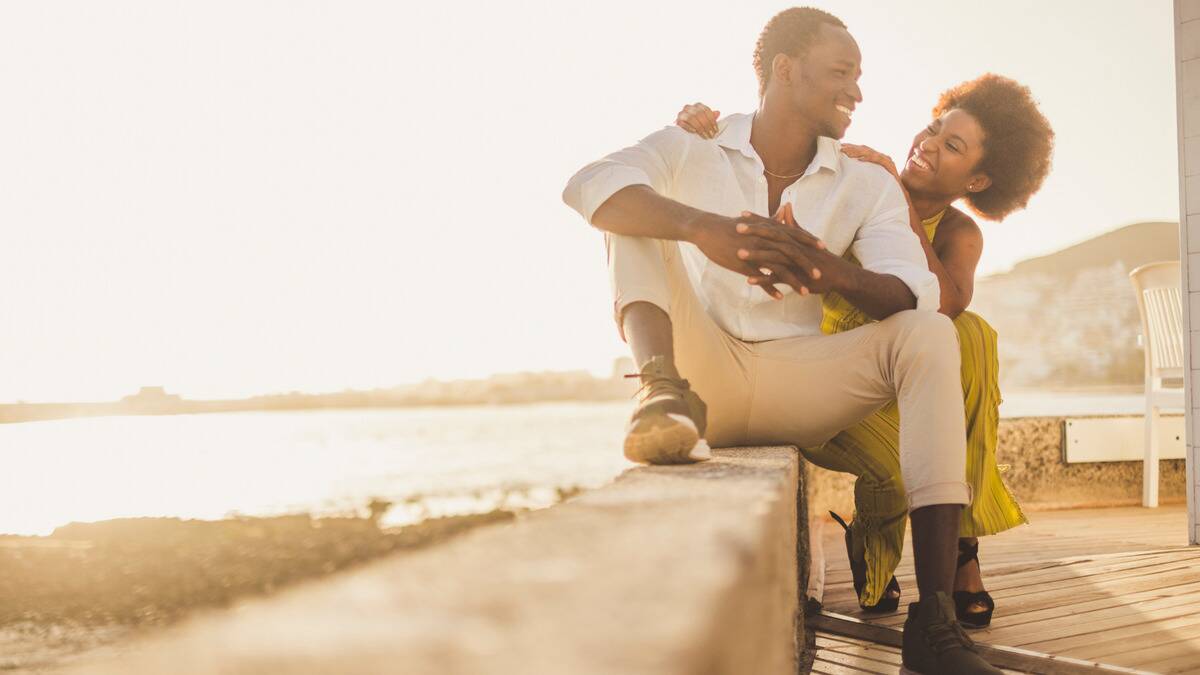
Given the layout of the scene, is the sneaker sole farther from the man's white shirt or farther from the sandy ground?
the sandy ground

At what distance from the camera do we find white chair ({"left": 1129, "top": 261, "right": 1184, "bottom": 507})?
5074 millimetres

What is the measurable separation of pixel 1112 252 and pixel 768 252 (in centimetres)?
2821

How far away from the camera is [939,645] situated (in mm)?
1744

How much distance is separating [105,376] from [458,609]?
55519mm

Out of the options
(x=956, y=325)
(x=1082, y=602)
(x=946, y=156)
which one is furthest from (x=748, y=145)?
(x=1082, y=602)

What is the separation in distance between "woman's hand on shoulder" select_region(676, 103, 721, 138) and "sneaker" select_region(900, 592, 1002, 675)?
126 cm

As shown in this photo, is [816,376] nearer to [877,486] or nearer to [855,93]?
[877,486]

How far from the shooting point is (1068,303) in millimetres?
27609

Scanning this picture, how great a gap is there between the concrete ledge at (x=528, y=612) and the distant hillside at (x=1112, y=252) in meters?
27.5

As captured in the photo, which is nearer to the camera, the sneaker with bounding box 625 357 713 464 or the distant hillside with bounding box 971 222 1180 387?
the sneaker with bounding box 625 357 713 464

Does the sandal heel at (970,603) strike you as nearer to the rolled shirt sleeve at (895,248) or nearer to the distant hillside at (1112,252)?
the rolled shirt sleeve at (895,248)

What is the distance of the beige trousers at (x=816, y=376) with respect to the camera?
6.12 feet

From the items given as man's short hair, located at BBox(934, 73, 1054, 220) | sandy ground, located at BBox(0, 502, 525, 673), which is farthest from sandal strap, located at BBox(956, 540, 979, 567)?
sandy ground, located at BBox(0, 502, 525, 673)

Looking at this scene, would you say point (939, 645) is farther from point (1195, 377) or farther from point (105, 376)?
point (105, 376)
